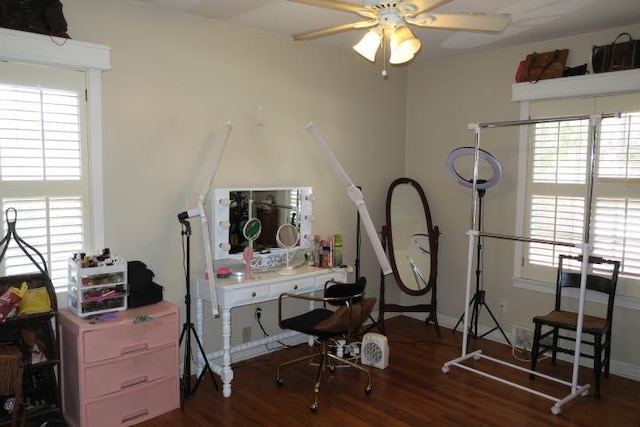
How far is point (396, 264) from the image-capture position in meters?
4.56

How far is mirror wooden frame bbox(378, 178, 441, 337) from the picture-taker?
4430mm

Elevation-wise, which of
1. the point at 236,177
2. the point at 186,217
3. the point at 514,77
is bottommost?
the point at 186,217

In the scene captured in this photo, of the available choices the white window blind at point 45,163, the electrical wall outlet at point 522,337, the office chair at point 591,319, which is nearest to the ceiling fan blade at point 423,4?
the white window blind at point 45,163

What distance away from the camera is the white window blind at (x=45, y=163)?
8.64 ft

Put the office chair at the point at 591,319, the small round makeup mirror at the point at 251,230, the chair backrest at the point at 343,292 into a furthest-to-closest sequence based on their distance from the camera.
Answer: the small round makeup mirror at the point at 251,230, the office chair at the point at 591,319, the chair backrest at the point at 343,292

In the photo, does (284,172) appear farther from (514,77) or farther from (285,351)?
(514,77)

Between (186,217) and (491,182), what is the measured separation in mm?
2352

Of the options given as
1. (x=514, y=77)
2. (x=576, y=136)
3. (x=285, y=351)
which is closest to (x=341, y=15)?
(x=514, y=77)

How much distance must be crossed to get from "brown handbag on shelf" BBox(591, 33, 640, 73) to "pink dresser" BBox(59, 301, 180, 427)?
3446 mm

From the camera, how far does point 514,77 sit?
162 inches

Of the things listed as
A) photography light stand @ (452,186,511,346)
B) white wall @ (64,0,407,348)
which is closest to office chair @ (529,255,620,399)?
photography light stand @ (452,186,511,346)

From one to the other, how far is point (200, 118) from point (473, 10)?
6.48ft

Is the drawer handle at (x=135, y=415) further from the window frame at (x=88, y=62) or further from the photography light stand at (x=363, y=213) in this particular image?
the photography light stand at (x=363, y=213)

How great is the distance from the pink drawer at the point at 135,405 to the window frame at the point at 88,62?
904 millimetres
